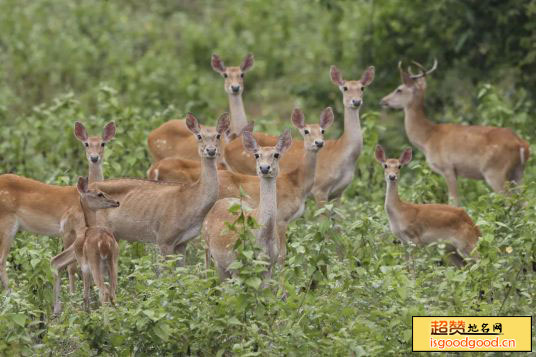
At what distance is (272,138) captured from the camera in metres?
12.5

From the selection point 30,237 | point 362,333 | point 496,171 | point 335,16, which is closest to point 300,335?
point 362,333

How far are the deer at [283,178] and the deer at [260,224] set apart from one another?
2.21ft

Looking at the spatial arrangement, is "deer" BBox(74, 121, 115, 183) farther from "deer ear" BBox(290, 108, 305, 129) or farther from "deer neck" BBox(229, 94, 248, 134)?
"deer neck" BBox(229, 94, 248, 134)

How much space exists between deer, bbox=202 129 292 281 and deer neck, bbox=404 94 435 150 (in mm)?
4093

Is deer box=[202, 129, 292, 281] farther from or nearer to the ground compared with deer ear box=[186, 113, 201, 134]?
nearer to the ground

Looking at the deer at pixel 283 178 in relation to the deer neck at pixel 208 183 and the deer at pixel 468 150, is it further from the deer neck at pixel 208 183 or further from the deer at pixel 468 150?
the deer at pixel 468 150

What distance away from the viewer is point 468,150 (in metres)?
13.3

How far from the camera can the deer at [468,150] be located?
13.0 meters

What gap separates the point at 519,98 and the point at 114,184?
6610 millimetres

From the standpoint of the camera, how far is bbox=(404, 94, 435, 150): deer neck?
1402cm

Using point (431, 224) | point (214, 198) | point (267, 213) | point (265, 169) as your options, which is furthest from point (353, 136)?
point (267, 213)

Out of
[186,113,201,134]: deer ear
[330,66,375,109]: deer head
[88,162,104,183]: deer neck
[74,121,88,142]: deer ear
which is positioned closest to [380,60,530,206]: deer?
[330,66,375,109]: deer head

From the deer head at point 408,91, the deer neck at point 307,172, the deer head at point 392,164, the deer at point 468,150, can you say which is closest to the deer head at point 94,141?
the deer neck at point 307,172

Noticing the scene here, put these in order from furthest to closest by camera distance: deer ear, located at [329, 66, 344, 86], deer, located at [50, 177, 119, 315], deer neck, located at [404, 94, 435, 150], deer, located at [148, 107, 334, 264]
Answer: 1. deer neck, located at [404, 94, 435, 150]
2. deer ear, located at [329, 66, 344, 86]
3. deer, located at [148, 107, 334, 264]
4. deer, located at [50, 177, 119, 315]
